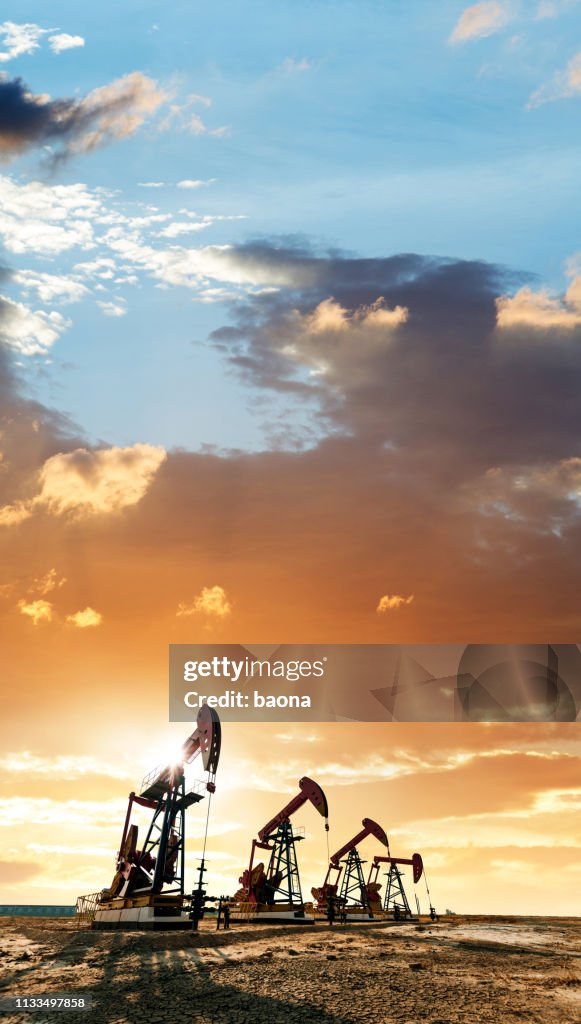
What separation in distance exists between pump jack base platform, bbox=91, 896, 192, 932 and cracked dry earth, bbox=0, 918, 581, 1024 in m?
5.98

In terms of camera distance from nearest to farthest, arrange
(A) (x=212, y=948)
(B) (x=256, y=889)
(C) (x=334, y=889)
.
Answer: (A) (x=212, y=948) < (B) (x=256, y=889) < (C) (x=334, y=889)

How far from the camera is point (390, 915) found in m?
58.8

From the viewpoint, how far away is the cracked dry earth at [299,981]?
38.3 feet

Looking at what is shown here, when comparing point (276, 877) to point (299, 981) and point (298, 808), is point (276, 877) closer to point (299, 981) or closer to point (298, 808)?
point (298, 808)

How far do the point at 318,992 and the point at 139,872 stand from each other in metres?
22.5

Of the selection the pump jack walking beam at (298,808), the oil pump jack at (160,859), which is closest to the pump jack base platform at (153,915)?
the oil pump jack at (160,859)

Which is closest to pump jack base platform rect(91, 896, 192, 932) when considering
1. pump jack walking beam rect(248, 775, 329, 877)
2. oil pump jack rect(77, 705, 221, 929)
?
oil pump jack rect(77, 705, 221, 929)

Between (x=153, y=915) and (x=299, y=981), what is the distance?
17002 mm

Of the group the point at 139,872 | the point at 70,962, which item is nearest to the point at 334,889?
the point at 139,872

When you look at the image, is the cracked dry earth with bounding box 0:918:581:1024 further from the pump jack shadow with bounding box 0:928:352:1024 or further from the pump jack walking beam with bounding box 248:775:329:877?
the pump jack walking beam with bounding box 248:775:329:877

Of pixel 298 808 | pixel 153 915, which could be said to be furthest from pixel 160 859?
pixel 298 808

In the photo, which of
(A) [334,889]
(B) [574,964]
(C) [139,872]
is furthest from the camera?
(A) [334,889]

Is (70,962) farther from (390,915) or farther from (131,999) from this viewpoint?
(390,915)

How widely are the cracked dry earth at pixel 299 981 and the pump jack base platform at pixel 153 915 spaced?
5.98 m
